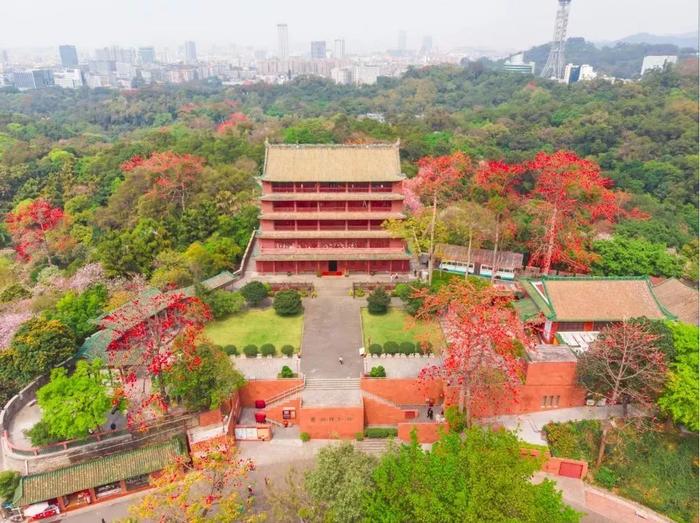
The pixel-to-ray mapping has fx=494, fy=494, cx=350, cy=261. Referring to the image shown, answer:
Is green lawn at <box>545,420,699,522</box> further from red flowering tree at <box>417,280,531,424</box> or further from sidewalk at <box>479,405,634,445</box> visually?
red flowering tree at <box>417,280,531,424</box>

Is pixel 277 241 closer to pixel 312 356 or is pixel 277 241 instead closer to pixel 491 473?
pixel 312 356

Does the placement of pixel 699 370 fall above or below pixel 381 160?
below

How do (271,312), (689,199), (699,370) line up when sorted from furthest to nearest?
1. (689,199)
2. (271,312)
3. (699,370)

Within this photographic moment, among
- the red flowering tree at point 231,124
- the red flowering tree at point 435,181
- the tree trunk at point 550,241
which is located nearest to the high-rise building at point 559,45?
the red flowering tree at point 231,124

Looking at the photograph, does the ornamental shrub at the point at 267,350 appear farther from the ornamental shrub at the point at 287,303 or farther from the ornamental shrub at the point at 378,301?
the ornamental shrub at the point at 378,301

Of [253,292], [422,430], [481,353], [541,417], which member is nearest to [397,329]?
[422,430]

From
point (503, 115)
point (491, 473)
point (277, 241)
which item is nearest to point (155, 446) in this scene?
point (491, 473)

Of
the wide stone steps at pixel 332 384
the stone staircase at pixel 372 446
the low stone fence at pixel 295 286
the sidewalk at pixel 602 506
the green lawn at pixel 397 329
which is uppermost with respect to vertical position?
the low stone fence at pixel 295 286
